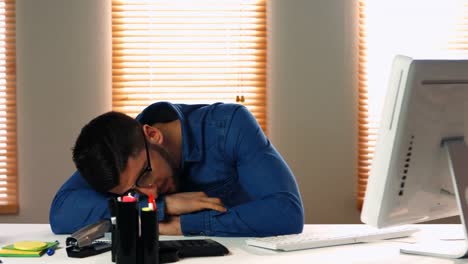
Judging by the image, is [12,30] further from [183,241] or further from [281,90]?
[183,241]

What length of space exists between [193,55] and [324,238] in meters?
1.98

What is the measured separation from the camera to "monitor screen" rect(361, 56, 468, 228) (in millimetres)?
1602

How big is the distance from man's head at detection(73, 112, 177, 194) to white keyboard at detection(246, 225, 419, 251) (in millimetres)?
405

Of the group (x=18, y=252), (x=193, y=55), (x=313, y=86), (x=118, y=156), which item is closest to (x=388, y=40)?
(x=313, y=86)

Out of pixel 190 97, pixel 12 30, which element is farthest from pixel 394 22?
pixel 12 30

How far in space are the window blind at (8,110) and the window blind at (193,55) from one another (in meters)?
0.54

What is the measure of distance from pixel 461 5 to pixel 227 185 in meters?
2.03

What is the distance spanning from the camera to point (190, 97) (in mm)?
3686

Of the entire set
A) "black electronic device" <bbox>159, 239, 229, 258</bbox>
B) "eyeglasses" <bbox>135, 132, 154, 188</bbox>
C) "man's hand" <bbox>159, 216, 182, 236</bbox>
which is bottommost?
"man's hand" <bbox>159, 216, 182, 236</bbox>

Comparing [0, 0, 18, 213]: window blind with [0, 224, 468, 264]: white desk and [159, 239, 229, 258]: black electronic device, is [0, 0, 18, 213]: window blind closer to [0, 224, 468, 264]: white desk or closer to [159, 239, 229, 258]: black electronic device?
[0, 224, 468, 264]: white desk

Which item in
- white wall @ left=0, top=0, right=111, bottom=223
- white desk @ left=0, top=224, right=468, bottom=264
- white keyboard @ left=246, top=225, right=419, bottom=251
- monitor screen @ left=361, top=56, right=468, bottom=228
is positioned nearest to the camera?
monitor screen @ left=361, top=56, right=468, bottom=228

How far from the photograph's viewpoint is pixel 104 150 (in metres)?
2.01

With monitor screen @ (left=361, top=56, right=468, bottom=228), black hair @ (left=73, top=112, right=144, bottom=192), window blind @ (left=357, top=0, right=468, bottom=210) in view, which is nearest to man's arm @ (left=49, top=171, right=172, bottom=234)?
black hair @ (left=73, top=112, right=144, bottom=192)

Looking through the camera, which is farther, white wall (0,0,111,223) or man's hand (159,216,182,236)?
white wall (0,0,111,223)
